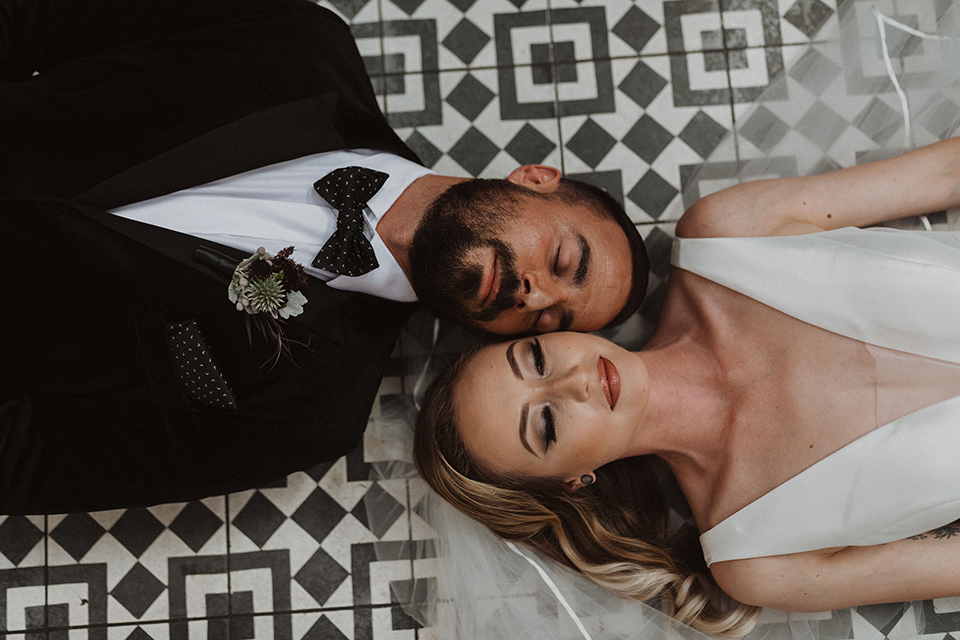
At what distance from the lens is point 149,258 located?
1.98 m

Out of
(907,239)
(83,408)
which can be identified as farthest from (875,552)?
(83,408)

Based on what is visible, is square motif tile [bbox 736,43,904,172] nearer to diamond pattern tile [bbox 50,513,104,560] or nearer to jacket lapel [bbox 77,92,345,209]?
jacket lapel [bbox 77,92,345,209]

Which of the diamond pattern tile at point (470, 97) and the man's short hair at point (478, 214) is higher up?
the diamond pattern tile at point (470, 97)

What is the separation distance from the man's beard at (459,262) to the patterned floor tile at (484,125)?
23.2 inches

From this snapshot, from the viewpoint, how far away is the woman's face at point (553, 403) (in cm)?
192

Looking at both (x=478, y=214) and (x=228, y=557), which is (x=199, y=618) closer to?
(x=228, y=557)

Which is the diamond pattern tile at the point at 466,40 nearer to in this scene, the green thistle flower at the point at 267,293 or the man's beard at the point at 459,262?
the man's beard at the point at 459,262

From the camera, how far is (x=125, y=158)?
1.99 m

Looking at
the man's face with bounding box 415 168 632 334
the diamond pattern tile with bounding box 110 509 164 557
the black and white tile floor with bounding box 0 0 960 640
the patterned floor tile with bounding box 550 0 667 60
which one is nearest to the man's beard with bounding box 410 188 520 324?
the man's face with bounding box 415 168 632 334

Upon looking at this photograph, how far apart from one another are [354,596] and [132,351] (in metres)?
1.19

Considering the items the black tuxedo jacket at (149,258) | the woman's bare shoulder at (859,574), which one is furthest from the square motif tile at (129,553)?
the woman's bare shoulder at (859,574)

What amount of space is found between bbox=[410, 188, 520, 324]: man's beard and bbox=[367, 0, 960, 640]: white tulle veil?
0.77m

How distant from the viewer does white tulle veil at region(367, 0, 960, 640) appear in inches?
87.1

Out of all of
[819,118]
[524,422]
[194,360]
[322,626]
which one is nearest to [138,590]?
[322,626]
